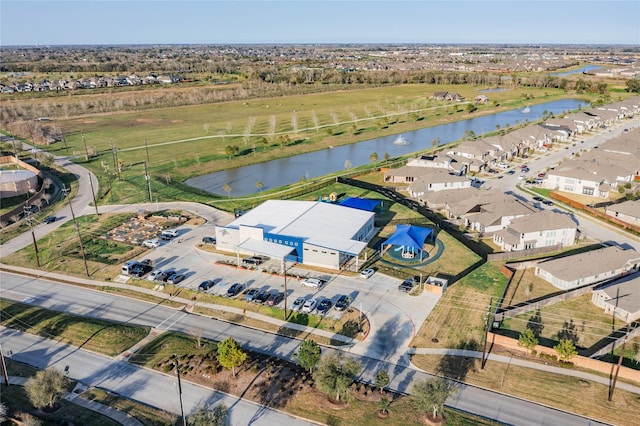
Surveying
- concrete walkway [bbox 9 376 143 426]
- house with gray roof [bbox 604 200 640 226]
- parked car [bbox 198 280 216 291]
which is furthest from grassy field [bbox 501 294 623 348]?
concrete walkway [bbox 9 376 143 426]

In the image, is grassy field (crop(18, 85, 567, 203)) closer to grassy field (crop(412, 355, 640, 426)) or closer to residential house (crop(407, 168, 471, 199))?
residential house (crop(407, 168, 471, 199))

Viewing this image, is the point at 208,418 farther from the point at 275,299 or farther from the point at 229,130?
the point at 229,130

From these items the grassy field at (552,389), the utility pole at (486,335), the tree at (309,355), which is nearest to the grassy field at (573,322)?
the utility pole at (486,335)

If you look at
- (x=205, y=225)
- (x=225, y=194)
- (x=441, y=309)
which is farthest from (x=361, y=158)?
(x=441, y=309)

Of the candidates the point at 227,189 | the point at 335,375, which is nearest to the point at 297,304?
the point at 335,375

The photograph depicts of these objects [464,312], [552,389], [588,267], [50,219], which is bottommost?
[552,389]

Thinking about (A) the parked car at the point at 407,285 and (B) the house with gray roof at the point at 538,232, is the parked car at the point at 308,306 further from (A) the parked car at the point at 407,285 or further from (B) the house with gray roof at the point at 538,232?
(B) the house with gray roof at the point at 538,232
